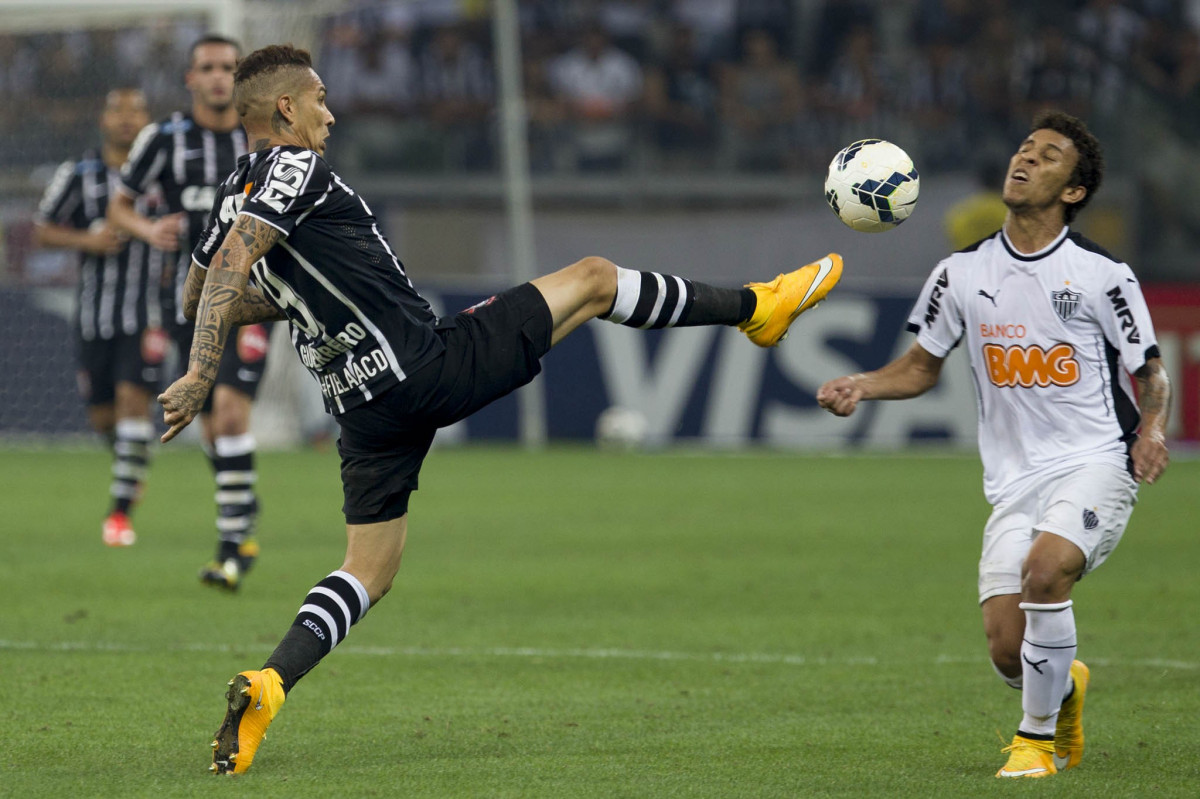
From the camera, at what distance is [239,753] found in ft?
14.8

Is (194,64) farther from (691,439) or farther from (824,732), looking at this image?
(691,439)

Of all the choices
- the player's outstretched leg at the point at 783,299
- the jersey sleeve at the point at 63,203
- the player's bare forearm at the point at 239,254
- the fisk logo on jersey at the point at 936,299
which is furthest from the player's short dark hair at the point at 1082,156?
the jersey sleeve at the point at 63,203

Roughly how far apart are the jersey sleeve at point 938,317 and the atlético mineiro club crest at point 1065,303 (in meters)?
0.34

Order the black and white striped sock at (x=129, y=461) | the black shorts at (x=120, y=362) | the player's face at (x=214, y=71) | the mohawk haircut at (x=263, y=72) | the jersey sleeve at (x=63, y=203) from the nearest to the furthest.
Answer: the mohawk haircut at (x=263, y=72)
the player's face at (x=214, y=71)
the black and white striped sock at (x=129, y=461)
the black shorts at (x=120, y=362)
the jersey sleeve at (x=63, y=203)

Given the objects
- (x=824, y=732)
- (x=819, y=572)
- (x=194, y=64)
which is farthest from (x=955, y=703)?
(x=194, y=64)

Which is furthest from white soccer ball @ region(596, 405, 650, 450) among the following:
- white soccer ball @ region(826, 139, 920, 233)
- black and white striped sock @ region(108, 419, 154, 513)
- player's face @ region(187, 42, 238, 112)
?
white soccer ball @ region(826, 139, 920, 233)

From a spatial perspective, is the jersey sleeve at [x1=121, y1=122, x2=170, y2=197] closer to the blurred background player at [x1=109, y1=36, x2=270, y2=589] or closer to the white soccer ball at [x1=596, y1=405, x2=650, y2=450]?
the blurred background player at [x1=109, y1=36, x2=270, y2=589]

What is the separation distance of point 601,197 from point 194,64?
1320 cm

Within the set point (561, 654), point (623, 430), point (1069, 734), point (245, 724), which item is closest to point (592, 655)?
point (561, 654)

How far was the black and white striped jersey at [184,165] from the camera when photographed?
8562 millimetres

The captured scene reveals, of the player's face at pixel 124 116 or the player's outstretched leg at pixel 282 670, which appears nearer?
the player's outstretched leg at pixel 282 670

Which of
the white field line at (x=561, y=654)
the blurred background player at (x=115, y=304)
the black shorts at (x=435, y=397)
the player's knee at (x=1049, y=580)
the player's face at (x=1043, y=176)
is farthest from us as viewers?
the blurred background player at (x=115, y=304)

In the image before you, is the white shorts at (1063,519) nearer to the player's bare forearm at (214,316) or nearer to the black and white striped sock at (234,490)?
the player's bare forearm at (214,316)

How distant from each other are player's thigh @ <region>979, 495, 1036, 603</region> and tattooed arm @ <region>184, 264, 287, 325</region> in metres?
2.30
